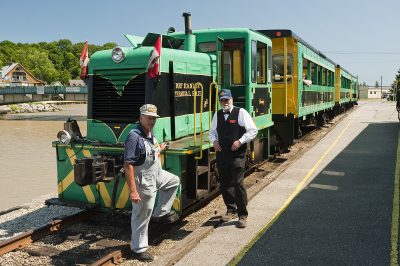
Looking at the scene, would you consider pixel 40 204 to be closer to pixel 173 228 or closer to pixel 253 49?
pixel 173 228

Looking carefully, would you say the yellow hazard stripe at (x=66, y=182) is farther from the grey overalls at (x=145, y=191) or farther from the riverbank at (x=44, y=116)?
the riverbank at (x=44, y=116)

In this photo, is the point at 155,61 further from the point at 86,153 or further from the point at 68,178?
the point at 68,178

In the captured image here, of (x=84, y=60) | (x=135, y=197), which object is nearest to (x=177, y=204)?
(x=135, y=197)

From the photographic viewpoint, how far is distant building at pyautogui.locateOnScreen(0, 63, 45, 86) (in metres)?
106

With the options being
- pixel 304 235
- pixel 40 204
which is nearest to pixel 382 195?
pixel 304 235

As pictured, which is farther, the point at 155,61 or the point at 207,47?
the point at 207,47

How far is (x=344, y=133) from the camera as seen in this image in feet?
56.7

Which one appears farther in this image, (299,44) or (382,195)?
(299,44)

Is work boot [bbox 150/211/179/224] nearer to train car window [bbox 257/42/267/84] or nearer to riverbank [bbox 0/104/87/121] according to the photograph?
train car window [bbox 257/42/267/84]

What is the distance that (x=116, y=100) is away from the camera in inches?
243

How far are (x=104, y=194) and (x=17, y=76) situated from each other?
391 feet

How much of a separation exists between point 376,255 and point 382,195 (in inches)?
117

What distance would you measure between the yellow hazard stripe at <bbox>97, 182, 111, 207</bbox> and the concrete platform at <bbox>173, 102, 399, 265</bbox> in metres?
1.60

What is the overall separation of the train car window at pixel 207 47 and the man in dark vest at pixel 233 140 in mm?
2000
